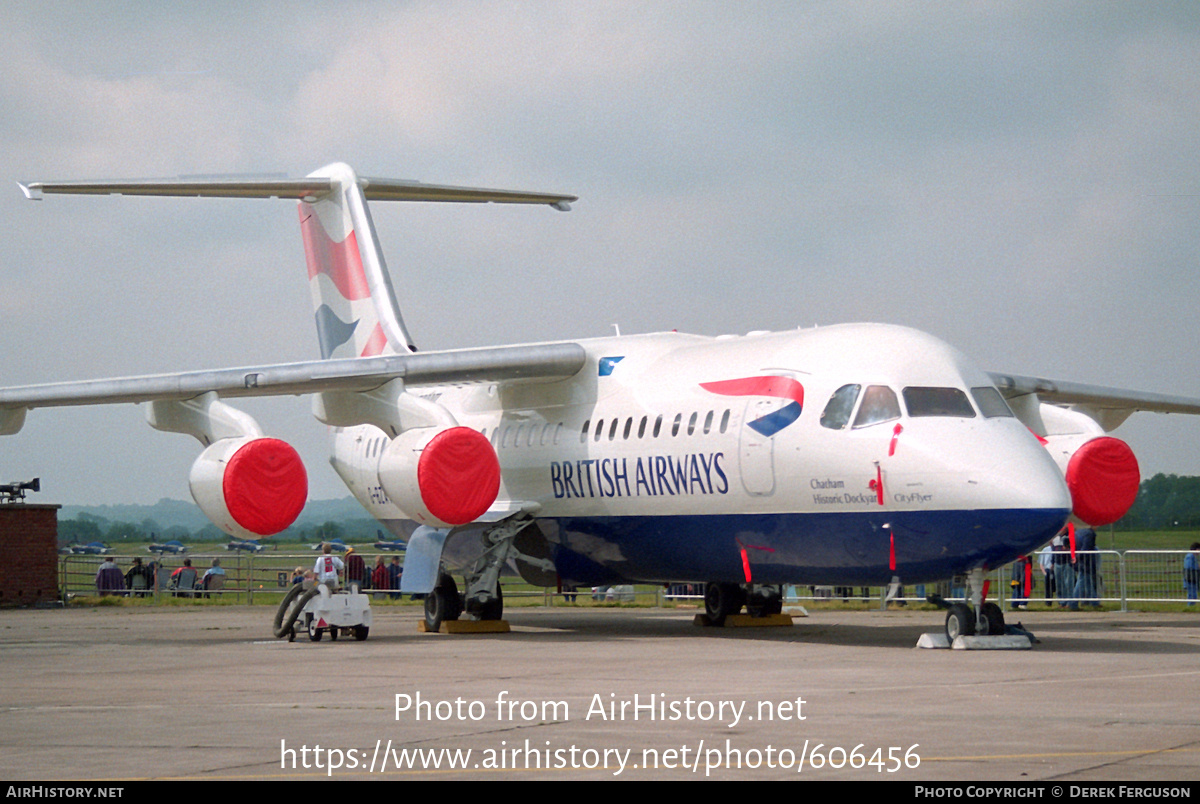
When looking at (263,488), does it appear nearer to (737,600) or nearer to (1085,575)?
(737,600)

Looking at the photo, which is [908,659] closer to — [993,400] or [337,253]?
[993,400]

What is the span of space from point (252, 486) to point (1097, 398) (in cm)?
1191

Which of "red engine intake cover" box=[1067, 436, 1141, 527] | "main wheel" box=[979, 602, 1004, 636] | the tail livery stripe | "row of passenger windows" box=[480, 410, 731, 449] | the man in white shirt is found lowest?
"main wheel" box=[979, 602, 1004, 636]

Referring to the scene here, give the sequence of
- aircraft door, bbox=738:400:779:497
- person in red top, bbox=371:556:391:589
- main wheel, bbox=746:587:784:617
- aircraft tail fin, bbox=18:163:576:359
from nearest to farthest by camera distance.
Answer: aircraft door, bbox=738:400:779:497 < main wheel, bbox=746:587:784:617 < aircraft tail fin, bbox=18:163:576:359 < person in red top, bbox=371:556:391:589

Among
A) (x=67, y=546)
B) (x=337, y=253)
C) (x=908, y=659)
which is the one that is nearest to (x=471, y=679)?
(x=908, y=659)

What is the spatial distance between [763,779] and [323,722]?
356cm

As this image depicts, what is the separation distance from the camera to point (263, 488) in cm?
1831

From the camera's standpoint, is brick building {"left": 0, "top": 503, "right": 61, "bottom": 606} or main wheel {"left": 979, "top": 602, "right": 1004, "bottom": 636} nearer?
main wheel {"left": 979, "top": 602, "right": 1004, "bottom": 636}

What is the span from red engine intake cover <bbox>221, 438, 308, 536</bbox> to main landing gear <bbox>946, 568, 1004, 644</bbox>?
755 centimetres

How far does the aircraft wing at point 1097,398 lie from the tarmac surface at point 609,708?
3.54 m

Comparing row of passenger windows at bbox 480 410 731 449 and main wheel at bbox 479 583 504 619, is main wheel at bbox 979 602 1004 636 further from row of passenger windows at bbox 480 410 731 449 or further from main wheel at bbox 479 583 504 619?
main wheel at bbox 479 583 504 619

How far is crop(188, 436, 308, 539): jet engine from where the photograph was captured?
18.2m

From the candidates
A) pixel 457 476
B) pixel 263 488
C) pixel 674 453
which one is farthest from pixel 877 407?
pixel 263 488

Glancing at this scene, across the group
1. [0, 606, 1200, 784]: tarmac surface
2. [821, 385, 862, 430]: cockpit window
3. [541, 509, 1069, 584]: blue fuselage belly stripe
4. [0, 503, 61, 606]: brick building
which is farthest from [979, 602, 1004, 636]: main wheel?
[0, 503, 61, 606]: brick building
